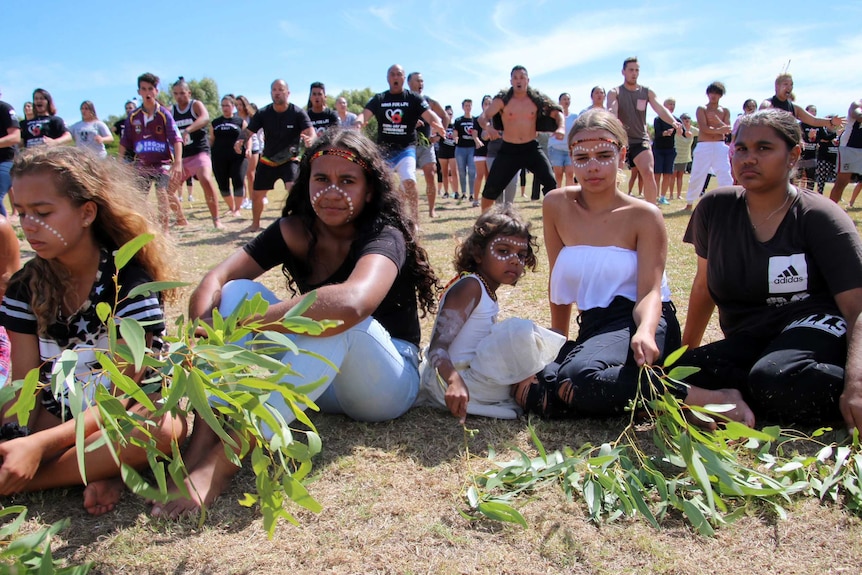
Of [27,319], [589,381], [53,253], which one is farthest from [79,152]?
[589,381]

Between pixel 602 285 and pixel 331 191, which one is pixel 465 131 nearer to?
pixel 602 285

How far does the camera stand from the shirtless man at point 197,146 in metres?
8.77

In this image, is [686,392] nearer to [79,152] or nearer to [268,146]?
[79,152]

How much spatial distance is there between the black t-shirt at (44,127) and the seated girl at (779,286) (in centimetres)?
891

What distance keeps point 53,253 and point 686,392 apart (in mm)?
2311

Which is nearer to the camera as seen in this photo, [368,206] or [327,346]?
[327,346]

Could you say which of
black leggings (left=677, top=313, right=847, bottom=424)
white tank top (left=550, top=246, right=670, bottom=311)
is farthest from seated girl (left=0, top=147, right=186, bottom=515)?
black leggings (left=677, top=313, right=847, bottom=424)

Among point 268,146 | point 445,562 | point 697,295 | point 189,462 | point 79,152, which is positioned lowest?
point 445,562

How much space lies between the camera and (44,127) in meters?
8.95

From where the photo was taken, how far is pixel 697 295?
3.00 m

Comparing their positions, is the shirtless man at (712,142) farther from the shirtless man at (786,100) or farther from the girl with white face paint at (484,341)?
the girl with white face paint at (484,341)

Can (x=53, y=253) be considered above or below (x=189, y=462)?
above

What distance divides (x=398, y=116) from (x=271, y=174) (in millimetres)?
1790

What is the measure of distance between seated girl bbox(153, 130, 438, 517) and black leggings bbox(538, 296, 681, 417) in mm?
606
